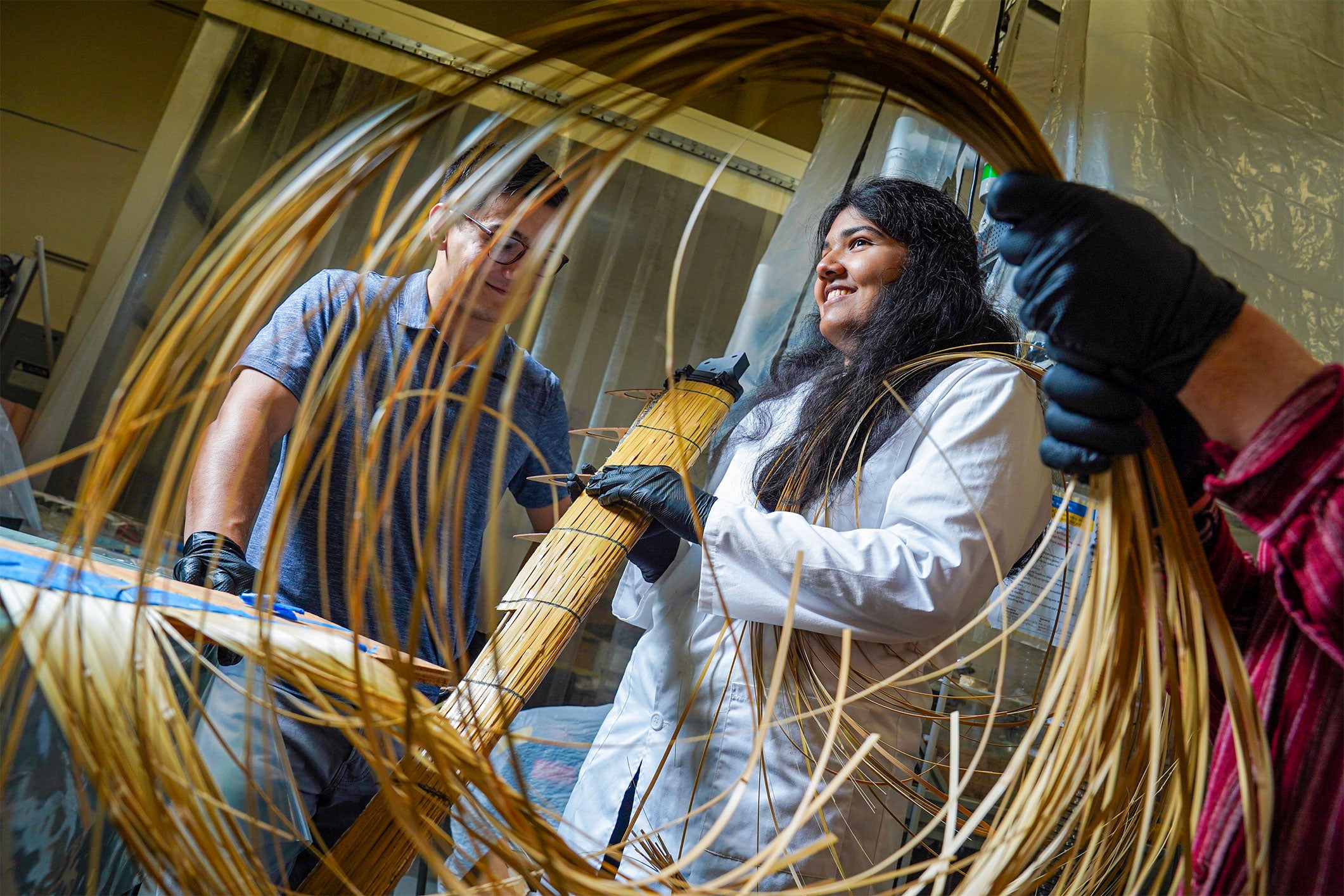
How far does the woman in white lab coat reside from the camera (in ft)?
2.89

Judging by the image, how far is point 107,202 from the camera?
A: 2857 millimetres

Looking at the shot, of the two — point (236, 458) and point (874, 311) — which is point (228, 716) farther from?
point (874, 311)

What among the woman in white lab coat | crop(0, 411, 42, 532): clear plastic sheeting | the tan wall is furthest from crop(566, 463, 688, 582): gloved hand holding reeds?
the tan wall

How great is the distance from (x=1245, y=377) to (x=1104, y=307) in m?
0.08

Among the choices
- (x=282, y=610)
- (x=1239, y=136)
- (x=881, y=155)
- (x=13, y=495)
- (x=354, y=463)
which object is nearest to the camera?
(x=282, y=610)

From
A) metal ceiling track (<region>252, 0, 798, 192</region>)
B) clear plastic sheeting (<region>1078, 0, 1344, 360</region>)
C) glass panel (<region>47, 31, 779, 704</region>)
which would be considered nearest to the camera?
clear plastic sheeting (<region>1078, 0, 1344, 360</region>)

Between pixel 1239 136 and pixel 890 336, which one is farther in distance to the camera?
pixel 1239 136

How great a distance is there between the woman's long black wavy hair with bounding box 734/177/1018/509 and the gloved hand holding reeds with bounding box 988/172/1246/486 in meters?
0.47

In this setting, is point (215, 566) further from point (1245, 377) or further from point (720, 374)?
point (1245, 377)

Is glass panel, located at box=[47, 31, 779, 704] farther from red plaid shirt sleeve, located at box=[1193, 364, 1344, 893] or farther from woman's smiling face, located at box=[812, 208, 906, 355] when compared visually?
red plaid shirt sleeve, located at box=[1193, 364, 1344, 893]

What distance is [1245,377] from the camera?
44cm

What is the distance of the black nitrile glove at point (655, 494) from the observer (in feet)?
3.35

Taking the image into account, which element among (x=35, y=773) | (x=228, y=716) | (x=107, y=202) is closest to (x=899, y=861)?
(x=228, y=716)

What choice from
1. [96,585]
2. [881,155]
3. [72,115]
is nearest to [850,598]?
[96,585]
